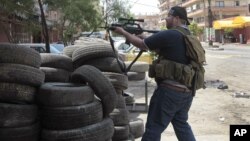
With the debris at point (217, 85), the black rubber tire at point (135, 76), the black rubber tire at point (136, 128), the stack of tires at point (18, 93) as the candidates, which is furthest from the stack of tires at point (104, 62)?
the debris at point (217, 85)

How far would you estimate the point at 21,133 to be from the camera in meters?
4.73

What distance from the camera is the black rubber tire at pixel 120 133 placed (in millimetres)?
5934

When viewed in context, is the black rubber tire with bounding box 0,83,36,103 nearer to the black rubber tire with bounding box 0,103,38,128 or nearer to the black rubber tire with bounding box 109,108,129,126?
the black rubber tire with bounding box 0,103,38,128

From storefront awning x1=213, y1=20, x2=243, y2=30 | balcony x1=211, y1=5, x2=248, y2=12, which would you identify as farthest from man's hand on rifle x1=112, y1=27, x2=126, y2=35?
balcony x1=211, y1=5, x2=248, y2=12

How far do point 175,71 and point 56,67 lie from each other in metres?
2.19

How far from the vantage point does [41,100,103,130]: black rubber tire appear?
485cm

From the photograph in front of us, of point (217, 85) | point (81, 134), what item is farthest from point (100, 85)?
point (217, 85)

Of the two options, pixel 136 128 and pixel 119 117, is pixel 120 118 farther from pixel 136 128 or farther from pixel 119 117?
pixel 136 128

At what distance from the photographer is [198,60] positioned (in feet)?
16.2

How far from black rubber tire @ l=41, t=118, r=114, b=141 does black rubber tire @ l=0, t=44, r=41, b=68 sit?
0.85 m

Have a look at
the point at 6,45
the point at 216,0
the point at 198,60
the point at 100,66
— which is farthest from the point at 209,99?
the point at 216,0

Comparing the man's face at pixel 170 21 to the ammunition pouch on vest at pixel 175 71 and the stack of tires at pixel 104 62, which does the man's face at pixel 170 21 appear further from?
the stack of tires at pixel 104 62

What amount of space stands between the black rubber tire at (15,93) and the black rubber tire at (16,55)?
0.30 m

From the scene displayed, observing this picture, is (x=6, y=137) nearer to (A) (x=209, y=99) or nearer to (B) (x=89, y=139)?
(B) (x=89, y=139)
